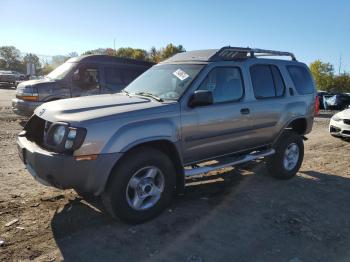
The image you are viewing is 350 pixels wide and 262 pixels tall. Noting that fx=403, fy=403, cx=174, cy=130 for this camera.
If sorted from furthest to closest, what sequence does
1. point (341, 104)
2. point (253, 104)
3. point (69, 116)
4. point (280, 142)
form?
1. point (341, 104)
2. point (280, 142)
3. point (253, 104)
4. point (69, 116)

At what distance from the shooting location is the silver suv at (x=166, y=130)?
4.18 meters

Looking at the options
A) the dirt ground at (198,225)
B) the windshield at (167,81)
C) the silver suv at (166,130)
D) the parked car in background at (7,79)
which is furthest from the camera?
the parked car in background at (7,79)

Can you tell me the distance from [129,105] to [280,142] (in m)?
3.10

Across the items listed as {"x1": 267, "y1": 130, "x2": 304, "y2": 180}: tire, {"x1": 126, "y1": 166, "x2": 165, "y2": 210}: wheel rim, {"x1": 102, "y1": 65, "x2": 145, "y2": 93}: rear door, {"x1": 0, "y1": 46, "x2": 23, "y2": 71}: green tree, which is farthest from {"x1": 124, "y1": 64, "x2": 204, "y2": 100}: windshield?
{"x1": 0, "y1": 46, "x2": 23, "y2": 71}: green tree

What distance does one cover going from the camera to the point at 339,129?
10.9 m

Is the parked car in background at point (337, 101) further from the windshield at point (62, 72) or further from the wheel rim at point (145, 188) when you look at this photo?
the wheel rim at point (145, 188)

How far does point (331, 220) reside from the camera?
516 centimetres

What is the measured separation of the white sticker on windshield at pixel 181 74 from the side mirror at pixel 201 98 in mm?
454

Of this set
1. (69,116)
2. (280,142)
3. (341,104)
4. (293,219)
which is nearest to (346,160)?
(280,142)

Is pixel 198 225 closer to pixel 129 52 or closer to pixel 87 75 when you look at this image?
pixel 87 75

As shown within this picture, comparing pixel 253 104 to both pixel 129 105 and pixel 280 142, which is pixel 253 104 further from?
pixel 129 105

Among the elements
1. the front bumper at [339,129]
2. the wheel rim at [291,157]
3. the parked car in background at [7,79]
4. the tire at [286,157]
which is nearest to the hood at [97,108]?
the tire at [286,157]

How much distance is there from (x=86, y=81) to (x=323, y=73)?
6852 centimetres

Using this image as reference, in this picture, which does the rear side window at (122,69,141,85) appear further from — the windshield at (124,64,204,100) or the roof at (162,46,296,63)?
the windshield at (124,64,204,100)
